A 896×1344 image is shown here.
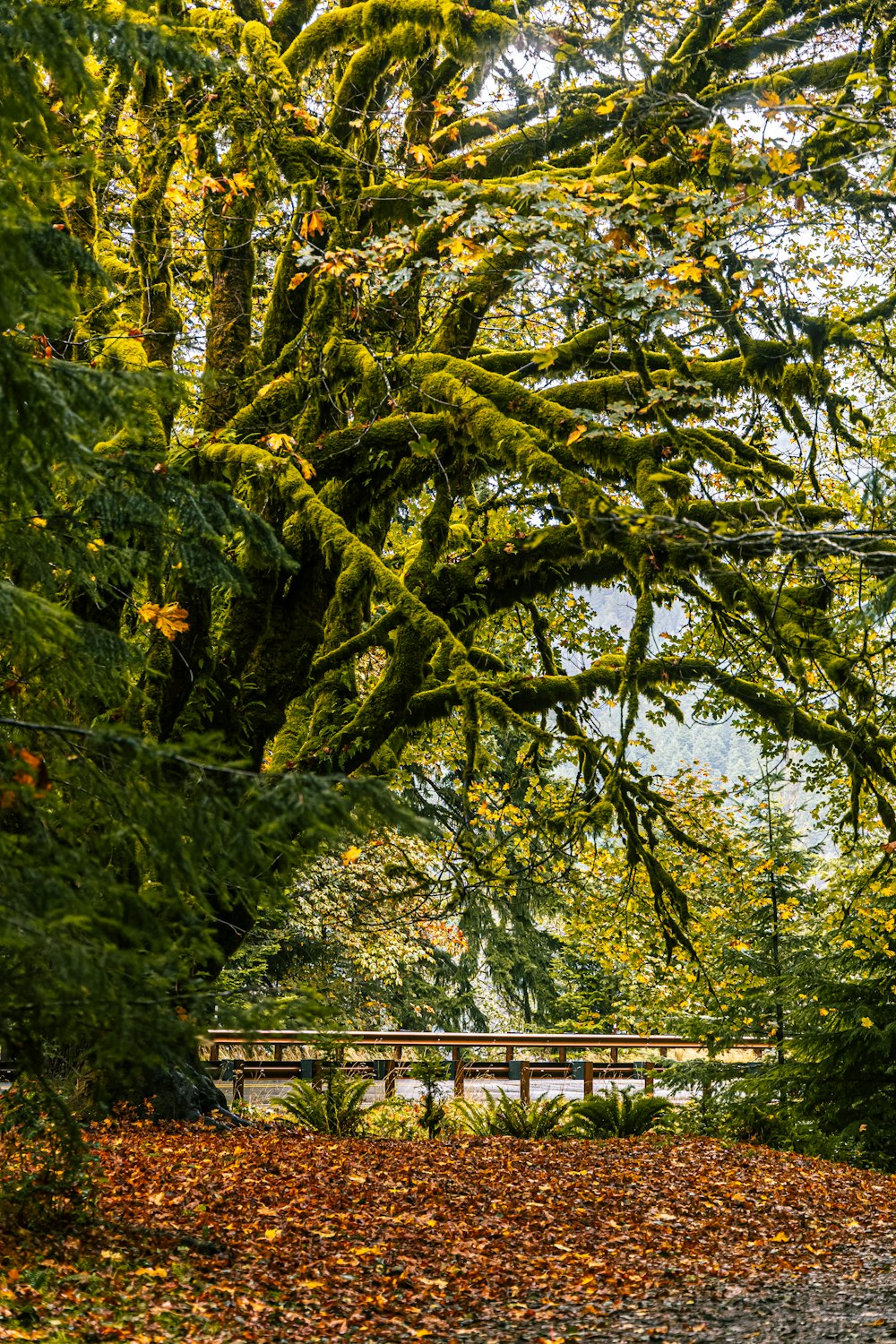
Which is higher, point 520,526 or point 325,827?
point 520,526

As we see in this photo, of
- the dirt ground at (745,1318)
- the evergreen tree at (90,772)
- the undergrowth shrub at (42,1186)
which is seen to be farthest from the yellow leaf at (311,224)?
the dirt ground at (745,1318)

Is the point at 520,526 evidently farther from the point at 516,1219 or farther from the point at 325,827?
the point at 325,827

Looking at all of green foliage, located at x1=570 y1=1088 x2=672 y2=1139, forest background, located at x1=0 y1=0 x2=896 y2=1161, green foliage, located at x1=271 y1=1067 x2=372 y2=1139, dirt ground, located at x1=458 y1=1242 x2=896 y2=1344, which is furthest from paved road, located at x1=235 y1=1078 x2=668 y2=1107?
dirt ground, located at x1=458 y1=1242 x2=896 y2=1344

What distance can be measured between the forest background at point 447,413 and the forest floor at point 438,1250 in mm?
991

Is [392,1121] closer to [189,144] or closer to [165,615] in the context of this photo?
[165,615]

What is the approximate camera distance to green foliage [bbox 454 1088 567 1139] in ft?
31.8

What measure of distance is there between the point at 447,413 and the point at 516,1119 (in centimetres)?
650

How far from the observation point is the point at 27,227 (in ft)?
9.04

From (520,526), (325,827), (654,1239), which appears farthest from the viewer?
(520,526)

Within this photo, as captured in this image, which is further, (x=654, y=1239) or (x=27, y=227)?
(x=654, y=1239)

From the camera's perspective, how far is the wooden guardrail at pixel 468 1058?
1258 cm

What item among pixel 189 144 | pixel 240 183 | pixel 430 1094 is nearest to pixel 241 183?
pixel 240 183

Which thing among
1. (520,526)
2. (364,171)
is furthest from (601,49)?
(520,526)

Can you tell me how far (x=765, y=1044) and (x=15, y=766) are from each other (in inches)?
384
